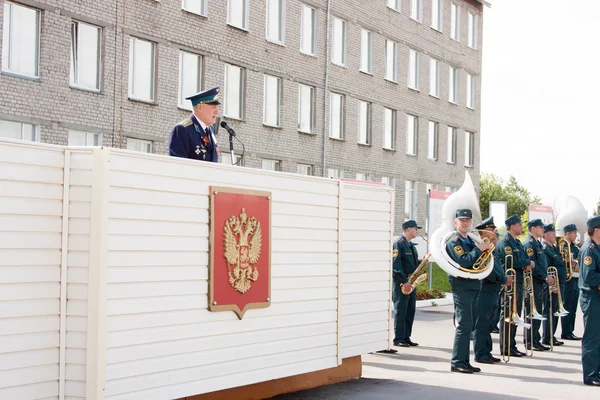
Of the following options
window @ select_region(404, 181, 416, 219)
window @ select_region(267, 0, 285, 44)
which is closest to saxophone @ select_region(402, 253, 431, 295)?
window @ select_region(267, 0, 285, 44)

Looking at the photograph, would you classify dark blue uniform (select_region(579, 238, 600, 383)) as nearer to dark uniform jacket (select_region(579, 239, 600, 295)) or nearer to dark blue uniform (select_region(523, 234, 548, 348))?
dark uniform jacket (select_region(579, 239, 600, 295))

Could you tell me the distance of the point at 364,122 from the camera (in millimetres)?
37156

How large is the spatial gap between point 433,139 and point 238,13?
659 inches

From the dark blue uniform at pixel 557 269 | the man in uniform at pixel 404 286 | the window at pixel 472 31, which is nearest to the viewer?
the man in uniform at pixel 404 286

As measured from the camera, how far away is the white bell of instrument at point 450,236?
39.0 ft

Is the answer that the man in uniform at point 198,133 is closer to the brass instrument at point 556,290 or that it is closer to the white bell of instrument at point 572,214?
the brass instrument at point 556,290

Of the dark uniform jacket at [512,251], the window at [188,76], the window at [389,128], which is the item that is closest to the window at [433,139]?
the window at [389,128]

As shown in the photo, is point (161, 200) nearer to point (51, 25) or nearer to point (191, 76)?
point (51, 25)

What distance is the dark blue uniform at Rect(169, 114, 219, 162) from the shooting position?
27.2 ft

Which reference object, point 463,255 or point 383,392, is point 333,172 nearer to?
point 463,255

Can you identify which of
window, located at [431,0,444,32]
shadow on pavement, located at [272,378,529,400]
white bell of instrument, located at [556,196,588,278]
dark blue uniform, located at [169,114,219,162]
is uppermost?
window, located at [431,0,444,32]

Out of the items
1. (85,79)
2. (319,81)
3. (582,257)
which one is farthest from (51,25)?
(582,257)

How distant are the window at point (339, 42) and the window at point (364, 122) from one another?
6.85 feet

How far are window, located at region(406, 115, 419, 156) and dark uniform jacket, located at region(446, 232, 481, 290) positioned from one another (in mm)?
28725
